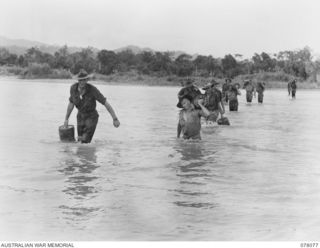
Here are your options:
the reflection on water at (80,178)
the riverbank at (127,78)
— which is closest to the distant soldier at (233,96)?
the reflection on water at (80,178)

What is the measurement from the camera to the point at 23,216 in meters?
6.86

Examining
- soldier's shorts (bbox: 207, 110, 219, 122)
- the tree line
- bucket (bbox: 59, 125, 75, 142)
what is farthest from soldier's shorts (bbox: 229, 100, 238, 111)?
the tree line

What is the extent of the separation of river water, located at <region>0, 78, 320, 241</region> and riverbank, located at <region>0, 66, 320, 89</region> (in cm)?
5769

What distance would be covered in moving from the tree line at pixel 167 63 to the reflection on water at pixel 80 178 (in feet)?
206

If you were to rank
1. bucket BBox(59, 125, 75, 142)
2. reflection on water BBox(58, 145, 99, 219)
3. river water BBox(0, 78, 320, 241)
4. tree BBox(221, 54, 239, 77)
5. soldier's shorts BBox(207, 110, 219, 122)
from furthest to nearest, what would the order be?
tree BBox(221, 54, 239, 77) < soldier's shorts BBox(207, 110, 219, 122) < bucket BBox(59, 125, 75, 142) < reflection on water BBox(58, 145, 99, 219) < river water BBox(0, 78, 320, 241)

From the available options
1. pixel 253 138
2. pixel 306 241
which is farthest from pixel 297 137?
pixel 306 241

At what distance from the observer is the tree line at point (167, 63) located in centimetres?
7638

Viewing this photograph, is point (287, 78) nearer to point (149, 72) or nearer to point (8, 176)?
point (149, 72)

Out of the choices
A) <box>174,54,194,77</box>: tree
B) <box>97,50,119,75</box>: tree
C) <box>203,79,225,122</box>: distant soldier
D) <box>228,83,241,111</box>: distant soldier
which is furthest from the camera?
<box>174,54,194,77</box>: tree

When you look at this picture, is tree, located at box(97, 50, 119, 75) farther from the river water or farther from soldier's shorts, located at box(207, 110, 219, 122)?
the river water

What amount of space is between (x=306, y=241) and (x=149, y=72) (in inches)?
2856

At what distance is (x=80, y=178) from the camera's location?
9047 millimetres

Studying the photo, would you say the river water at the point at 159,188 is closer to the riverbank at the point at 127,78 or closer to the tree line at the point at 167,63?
the riverbank at the point at 127,78

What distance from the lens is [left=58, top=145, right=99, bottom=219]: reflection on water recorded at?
7.15 metres
